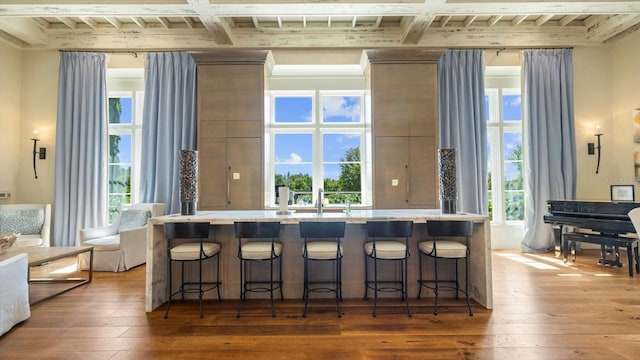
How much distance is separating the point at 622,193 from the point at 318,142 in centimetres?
529

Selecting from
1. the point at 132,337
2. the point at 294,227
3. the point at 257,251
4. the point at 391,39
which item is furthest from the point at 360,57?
the point at 132,337

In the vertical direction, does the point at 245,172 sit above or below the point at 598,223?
above

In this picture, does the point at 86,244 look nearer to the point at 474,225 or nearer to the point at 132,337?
the point at 132,337

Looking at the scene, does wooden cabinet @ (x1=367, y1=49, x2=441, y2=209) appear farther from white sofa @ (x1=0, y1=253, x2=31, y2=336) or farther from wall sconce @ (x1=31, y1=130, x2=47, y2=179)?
wall sconce @ (x1=31, y1=130, x2=47, y2=179)

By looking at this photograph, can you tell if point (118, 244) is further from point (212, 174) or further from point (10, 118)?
point (10, 118)

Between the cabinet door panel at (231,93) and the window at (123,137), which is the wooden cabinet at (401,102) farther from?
the window at (123,137)

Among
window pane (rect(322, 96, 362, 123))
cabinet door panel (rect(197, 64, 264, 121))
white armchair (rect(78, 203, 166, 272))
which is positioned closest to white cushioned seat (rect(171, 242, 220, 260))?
white armchair (rect(78, 203, 166, 272))

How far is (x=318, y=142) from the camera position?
20.6 feet

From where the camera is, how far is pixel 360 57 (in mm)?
5957

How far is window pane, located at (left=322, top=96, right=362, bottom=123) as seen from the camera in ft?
20.7

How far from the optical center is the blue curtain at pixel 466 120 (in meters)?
5.76

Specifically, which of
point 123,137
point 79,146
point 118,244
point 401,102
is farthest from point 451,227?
point 79,146

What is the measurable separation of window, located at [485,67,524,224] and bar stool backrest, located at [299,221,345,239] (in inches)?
176

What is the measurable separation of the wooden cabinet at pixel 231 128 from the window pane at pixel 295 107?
3.34 feet
